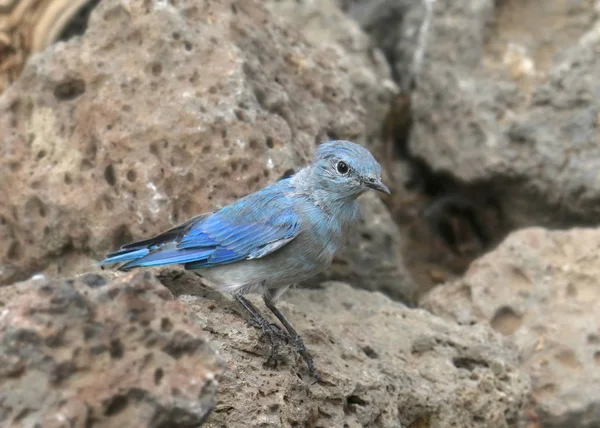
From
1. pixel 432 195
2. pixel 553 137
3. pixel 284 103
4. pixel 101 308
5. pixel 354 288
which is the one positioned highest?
pixel 101 308

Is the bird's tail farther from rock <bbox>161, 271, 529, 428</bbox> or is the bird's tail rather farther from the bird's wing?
rock <bbox>161, 271, 529, 428</bbox>

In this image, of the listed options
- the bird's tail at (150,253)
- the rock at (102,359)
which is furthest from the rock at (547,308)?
the rock at (102,359)

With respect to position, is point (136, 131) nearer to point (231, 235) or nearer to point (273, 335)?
point (231, 235)

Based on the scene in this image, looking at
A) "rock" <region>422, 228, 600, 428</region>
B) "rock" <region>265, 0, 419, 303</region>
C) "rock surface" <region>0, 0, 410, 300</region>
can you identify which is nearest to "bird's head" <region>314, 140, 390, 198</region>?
"rock surface" <region>0, 0, 410, 300</region>

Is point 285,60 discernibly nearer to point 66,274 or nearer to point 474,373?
point 66,274

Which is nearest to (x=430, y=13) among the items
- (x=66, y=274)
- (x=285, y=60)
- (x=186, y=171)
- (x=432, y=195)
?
(x=432, y=195)

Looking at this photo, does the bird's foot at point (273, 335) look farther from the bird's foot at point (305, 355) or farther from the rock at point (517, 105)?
the rock at point (517, 105)

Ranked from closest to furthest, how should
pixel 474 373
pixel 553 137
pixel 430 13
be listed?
1. pixel 474 373
2. pixel 553 137
3. pixel 430 13
